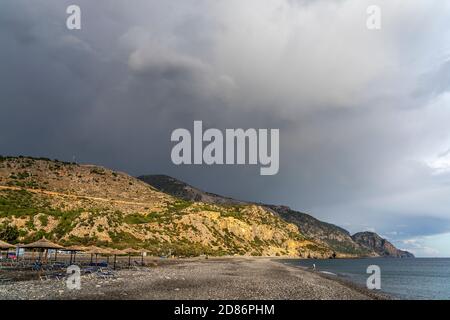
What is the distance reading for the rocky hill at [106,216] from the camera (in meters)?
82.2

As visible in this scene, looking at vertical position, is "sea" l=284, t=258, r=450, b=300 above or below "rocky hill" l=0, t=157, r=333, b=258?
below

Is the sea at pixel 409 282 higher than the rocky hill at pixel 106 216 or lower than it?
lower

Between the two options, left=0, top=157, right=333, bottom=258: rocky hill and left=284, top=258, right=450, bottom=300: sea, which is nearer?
left=284, top=258, right=450, bottom=300: sea

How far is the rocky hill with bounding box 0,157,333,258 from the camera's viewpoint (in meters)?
82.2

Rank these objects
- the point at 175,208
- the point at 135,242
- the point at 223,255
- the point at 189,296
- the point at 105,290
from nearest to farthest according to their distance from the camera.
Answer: the point at 189,296, the point at 105,290, the point at 135,242, the point at 223,255, the point at 175,208

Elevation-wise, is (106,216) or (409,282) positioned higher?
(106,216)

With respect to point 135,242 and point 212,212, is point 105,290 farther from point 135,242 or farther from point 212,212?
point 212,212

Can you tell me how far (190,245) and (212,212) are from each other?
32.8 m

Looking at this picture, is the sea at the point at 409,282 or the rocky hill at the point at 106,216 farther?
the rocky hill at the point at 106,216

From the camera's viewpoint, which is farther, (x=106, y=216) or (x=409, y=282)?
(x=106, y=216)

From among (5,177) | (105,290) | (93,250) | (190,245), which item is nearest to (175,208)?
(190,245)

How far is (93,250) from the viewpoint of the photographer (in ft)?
158

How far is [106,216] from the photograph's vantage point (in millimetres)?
95312
